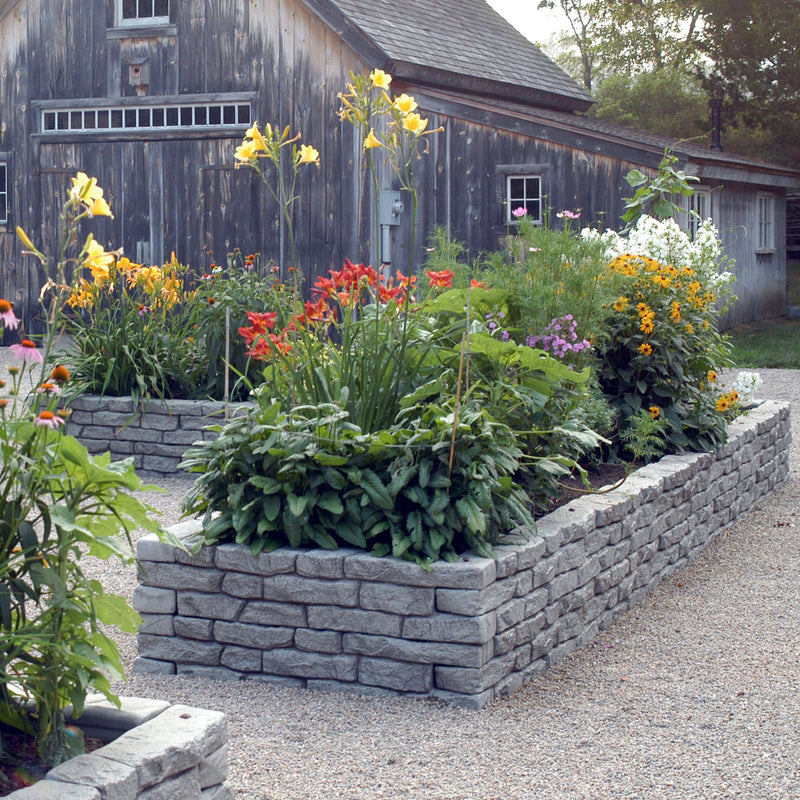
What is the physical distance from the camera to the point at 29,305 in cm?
1420

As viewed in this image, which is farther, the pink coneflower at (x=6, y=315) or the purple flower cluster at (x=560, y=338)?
the purple flower cluster at (x=560, y=338)

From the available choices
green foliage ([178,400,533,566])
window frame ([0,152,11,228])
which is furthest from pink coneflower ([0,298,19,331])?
window frame ([0,152,11,228])

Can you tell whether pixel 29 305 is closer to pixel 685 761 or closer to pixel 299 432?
pixel 299 432

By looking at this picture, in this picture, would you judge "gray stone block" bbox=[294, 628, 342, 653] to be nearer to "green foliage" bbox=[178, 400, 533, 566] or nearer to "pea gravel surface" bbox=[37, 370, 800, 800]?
"pea gravel surface" bbox=[37, 370, 800, 800]

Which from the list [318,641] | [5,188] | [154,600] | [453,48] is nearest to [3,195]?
[5,188]

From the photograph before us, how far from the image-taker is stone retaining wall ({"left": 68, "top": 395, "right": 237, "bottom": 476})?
7039 millimetres

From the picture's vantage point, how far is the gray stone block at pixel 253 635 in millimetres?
3703

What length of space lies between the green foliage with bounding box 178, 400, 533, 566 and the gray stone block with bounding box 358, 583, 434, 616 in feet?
0.36

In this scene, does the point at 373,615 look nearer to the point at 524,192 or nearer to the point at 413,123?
the point at 413,123

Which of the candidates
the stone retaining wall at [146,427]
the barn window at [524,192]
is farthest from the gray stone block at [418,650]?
the barn window at [524,192]

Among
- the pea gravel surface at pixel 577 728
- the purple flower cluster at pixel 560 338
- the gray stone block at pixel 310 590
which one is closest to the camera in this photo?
the pea gravel surface at pixel 577 728

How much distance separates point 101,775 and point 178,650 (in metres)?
1.58

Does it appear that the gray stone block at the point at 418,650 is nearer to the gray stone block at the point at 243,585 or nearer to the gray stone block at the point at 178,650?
the gray stone block at the point at 243,585

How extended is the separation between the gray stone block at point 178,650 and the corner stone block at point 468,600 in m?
0.85
